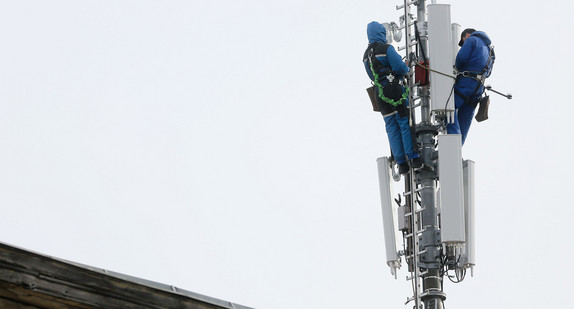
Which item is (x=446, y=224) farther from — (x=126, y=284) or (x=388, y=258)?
(x=126, y=284)

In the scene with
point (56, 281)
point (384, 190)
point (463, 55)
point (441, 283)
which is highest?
point (463, 55)

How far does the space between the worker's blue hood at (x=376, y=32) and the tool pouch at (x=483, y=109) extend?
1937 millimetres

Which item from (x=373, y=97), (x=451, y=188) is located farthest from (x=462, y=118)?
(x=451, y=188)

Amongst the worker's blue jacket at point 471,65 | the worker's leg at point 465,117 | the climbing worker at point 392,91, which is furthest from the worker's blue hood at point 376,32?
the worker's leg at point 465,117

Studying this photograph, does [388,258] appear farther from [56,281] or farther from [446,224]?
[56,281]

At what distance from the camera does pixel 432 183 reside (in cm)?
2331

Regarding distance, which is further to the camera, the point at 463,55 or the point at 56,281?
the point at 463,55

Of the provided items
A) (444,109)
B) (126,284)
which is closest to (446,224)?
(444,109)

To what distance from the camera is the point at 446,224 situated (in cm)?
2247

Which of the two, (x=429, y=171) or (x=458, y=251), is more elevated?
(x=429, y=171)

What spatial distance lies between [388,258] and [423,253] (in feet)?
2.06

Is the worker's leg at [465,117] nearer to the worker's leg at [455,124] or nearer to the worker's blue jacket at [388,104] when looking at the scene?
the worker's leg at [455,124]

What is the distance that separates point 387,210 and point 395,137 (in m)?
1.23

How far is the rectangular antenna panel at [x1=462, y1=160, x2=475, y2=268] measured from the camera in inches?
890
